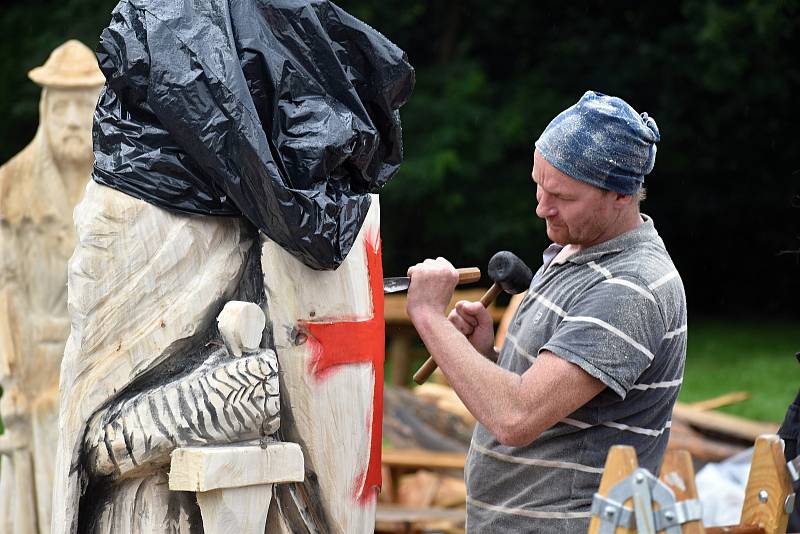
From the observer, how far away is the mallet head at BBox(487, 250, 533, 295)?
300cm

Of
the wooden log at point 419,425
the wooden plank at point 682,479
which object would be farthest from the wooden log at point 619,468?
the wooden log at point 419,425

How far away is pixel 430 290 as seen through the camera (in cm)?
272

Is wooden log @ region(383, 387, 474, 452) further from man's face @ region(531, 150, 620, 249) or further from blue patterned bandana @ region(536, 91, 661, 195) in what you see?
blue patterned bandana @ region(536, 91, 661, 195)

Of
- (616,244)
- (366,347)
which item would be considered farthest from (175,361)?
(616,244)

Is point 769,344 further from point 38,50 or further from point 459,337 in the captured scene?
point 459,337

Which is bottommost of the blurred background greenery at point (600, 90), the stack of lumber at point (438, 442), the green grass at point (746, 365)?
the green grass at point (746, 365)

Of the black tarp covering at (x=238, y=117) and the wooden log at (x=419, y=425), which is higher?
the black tarp covering at (x=238, y=117)

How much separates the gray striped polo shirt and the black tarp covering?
1.74 ft

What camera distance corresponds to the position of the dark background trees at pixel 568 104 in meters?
12.4

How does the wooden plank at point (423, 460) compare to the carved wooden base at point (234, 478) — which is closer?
the carved wooden base at point (234, 478)

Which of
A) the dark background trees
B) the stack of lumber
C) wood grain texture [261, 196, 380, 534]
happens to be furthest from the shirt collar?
the dark background trees

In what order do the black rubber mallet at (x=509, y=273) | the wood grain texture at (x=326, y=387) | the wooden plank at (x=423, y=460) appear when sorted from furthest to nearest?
the wooden plank at (x=423, y=460) → the black rubber mallet at (x=509, y=273) → the wood grain texture at (x=326, y=387)

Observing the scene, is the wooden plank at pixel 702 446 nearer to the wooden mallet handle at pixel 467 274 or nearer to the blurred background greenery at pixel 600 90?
the blurred background greenery at pixel 600 90

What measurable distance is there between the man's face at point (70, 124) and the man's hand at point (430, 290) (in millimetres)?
2430
